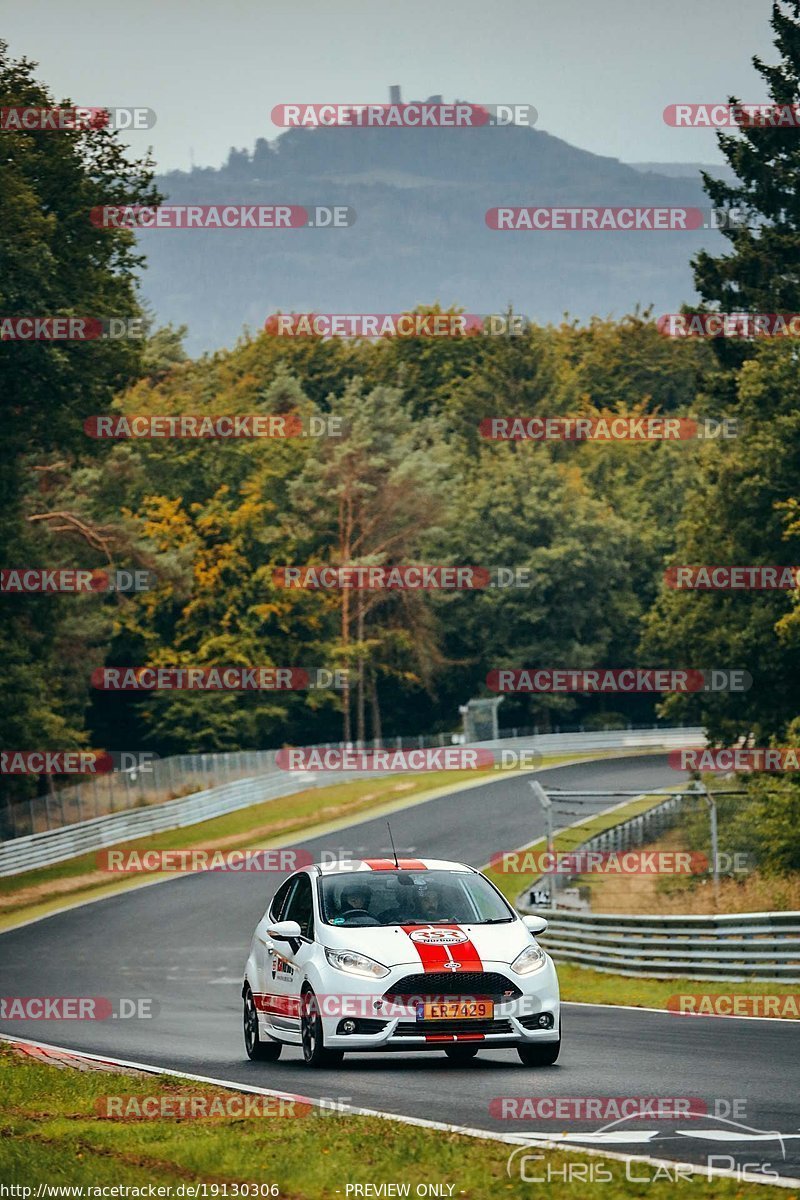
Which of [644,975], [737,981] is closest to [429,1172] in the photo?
[737,981]

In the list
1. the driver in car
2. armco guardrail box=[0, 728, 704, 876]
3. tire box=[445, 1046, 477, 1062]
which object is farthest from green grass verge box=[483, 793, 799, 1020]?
armco guardrail box=[0, 728, 704, 876]

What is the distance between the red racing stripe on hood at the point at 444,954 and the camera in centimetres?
1303

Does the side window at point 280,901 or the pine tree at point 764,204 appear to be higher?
the pine tree at point 764,204

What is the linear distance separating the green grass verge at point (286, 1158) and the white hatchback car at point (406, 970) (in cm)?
245

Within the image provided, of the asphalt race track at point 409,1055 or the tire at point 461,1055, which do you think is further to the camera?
the tire at point 461,1055

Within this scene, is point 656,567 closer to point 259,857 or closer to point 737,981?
point 259,857

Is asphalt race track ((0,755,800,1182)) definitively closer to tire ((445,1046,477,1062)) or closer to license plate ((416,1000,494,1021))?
tire ((445,1046,477,1062))

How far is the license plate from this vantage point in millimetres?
12945

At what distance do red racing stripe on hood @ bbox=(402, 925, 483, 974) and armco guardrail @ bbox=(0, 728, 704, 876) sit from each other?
130ft

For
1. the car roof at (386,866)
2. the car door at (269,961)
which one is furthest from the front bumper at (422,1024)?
the car roof at (386,866)

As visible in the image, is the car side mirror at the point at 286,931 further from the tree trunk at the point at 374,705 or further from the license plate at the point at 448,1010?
the tree trunk at the point at 374,705

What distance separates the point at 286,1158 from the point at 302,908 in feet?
18.2

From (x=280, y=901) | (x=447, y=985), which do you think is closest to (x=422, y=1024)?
(x=447, y=985)

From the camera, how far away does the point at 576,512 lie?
315 feet
